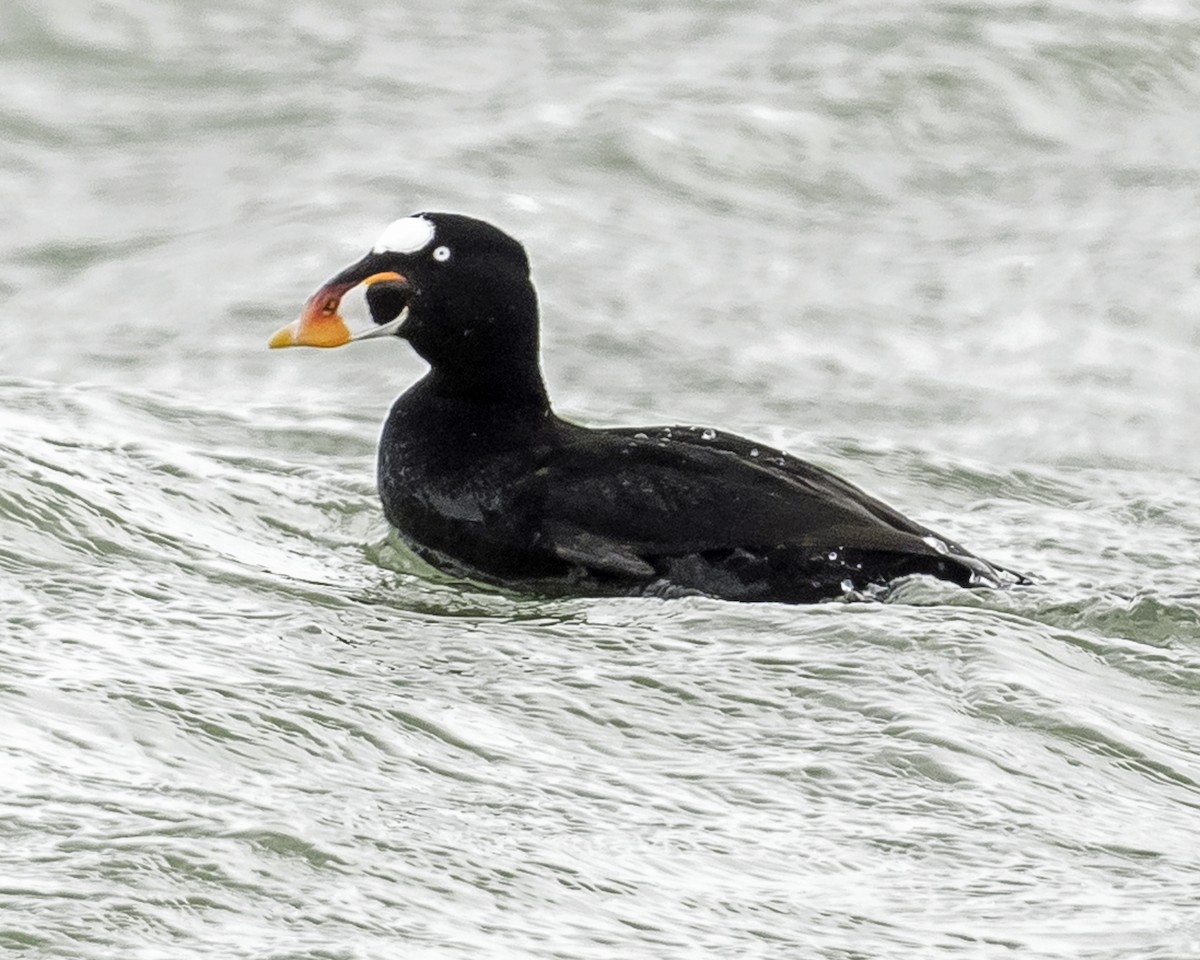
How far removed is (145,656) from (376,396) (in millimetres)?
3413

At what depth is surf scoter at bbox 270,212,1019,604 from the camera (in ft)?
20.1

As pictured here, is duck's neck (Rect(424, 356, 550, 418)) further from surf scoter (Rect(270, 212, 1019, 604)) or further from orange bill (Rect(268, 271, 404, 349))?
orange bill (Rect(268, 271, 404, 349))

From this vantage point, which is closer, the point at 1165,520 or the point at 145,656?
the point at 145,656

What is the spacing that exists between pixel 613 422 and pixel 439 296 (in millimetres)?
2027

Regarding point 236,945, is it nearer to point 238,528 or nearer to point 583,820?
point 583,820

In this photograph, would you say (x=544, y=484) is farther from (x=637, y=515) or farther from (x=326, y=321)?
(x=326, y=321)

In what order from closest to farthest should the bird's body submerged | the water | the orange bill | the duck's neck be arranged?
the water, the bird's body submerged, the orange bill, the duck's neck

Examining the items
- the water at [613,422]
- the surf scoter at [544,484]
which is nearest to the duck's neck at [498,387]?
the surf scoter at [544,484]

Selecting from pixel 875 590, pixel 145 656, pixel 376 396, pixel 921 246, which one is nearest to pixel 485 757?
pixel 145 656

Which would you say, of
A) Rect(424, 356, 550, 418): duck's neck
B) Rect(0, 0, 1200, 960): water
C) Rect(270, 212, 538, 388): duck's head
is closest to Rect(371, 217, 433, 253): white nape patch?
Rect(270, 212, 538, 388): duck's head

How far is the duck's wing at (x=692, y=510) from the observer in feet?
20.1

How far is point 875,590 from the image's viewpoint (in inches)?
240

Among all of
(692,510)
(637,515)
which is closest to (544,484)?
(637,515)

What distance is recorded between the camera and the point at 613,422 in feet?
28.1
